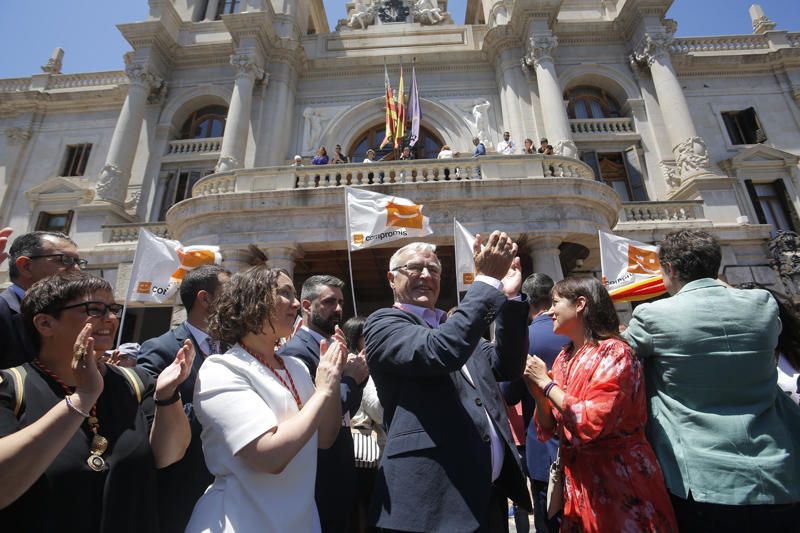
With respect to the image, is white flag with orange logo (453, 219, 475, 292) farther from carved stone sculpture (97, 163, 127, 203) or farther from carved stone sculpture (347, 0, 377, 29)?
carved stone sculpture (347, 0, 377, 29)

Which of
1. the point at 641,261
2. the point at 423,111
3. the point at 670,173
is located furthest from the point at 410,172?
the point at 670,173

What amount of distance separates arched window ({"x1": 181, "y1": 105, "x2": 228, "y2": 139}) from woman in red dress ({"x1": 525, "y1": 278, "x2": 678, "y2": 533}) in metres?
18.8

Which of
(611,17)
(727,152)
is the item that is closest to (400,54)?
(611,17)

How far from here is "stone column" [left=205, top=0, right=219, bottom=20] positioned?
19953mm

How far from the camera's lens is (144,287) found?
7715 mm

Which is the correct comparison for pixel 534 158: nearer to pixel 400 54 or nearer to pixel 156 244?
pixel 156 244

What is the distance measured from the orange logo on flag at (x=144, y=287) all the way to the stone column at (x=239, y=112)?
296 inches

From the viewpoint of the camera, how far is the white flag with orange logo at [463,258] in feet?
24.7

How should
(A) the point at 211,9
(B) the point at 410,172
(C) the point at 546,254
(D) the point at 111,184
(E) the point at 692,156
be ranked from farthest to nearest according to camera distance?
1. (A) the point at 211,9
2. (D) the point at 111,184
3. (E) the point at 692,156
4. (B) the point at 410,172
5. (C) the point at 546,254

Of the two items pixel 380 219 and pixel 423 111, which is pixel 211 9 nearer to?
pixel 423 111

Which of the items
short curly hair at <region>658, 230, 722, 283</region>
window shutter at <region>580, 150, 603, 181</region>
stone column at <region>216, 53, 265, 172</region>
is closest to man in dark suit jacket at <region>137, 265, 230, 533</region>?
short curly hair at <region>658, 230, 722, 283</region>

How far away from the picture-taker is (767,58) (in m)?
17.2

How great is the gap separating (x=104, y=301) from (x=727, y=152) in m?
20.6

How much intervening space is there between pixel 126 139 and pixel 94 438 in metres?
17.7
